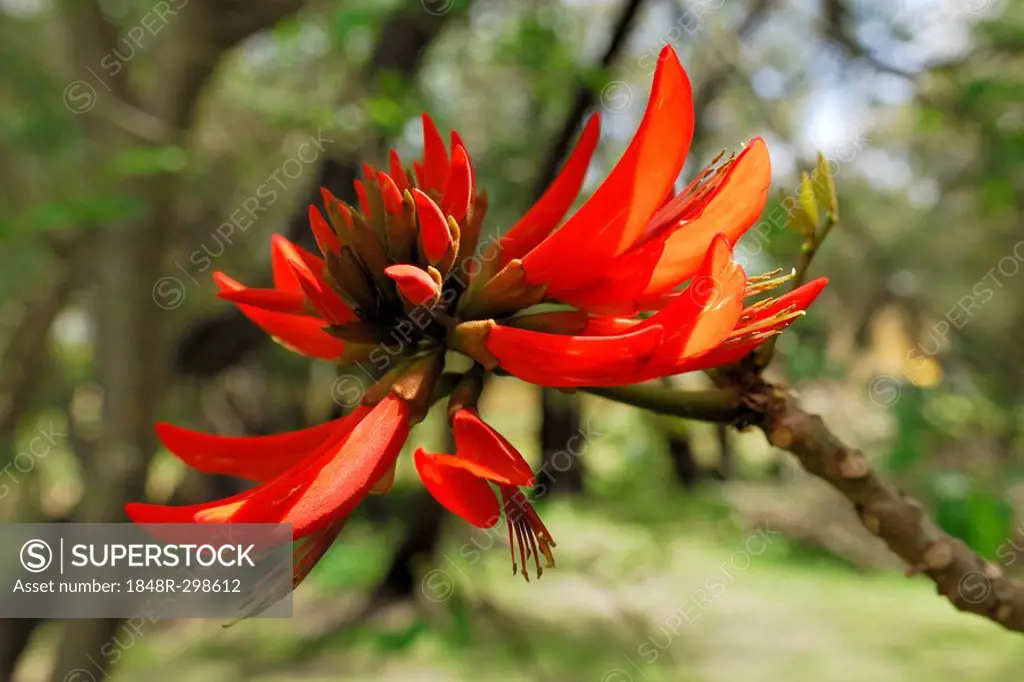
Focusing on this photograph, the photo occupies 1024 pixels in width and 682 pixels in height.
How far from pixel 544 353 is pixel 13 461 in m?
3.48

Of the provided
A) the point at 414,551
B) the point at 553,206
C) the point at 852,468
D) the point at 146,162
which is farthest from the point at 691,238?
the point at 414,551

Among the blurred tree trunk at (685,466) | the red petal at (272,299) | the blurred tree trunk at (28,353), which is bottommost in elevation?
the blurred tree trunk at (685,466)

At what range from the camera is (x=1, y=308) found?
18.1 feet

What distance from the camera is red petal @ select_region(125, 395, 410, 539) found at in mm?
479

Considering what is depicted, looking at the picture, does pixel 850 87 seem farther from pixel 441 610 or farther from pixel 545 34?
pixel 441 610

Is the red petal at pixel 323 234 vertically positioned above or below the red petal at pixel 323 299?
above

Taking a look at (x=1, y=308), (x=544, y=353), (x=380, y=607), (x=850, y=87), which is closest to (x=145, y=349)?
(x=544, y=353)

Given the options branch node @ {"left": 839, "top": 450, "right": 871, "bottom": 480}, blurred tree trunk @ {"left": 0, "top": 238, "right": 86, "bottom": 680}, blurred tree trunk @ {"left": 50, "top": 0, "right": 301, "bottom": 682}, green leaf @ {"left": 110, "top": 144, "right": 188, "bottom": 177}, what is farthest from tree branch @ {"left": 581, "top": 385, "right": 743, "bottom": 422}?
blurred tree trunk @ {"left": 0, "top": 238, "right": 86, "bottom": 680}

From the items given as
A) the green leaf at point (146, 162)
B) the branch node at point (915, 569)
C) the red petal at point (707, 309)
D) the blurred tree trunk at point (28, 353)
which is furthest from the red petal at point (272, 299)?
the blurred tree trunk at point (28, 353)

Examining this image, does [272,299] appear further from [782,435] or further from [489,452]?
[782,435]

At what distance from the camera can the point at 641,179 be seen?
531 millimetres

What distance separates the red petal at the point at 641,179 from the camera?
52 cm

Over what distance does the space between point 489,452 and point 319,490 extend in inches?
4.5

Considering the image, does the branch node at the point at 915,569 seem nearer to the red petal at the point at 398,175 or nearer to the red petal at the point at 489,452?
the red petal at the point at 489,452
